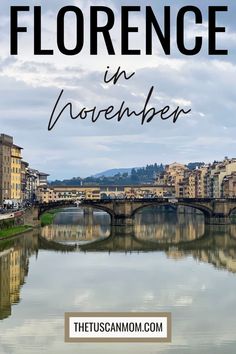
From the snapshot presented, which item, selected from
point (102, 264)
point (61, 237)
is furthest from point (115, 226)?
point (102, 264)

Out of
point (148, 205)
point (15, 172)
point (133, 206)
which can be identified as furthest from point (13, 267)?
point (15, 172)

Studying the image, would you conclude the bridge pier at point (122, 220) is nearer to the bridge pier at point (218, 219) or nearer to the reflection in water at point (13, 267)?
the bridge pier at point (218, 219)

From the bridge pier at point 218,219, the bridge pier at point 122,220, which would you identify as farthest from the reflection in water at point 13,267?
the bridge pier at point 218,219

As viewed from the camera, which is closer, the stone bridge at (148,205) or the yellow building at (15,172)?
the stone bridge at (148,205)

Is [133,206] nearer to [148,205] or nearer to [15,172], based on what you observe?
[148,205]

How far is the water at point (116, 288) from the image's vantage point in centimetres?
1912

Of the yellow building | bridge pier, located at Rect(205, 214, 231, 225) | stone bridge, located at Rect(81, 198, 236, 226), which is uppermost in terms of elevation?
the yellow building

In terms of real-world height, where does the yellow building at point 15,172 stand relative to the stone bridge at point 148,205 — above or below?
above

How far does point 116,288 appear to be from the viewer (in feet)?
93.8

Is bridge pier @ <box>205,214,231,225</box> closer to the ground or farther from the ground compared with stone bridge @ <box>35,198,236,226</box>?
closer to the ground

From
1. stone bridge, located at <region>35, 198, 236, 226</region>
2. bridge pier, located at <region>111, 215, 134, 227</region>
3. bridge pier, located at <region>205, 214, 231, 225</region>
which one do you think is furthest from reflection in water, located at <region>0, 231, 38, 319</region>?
bridge pier, located at <region>205, 214, 231, 225</region>

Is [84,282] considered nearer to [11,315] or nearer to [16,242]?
[11,315]

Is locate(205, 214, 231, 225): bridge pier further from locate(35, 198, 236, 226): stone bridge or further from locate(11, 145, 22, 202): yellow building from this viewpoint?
locate(11, 145, 22, 202): yellow building

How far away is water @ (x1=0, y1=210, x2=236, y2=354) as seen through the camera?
1912 centimetres
